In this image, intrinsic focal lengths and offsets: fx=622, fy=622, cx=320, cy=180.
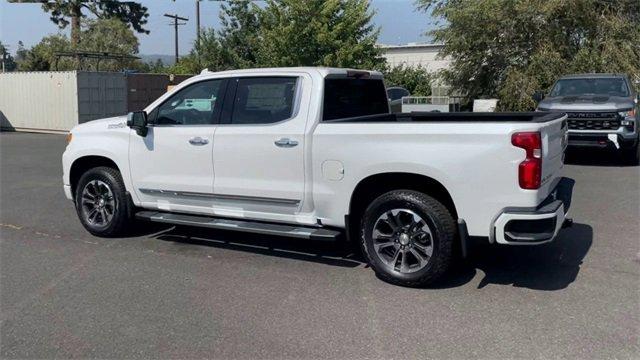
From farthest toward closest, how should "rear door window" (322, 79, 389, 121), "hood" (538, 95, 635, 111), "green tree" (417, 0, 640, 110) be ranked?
"green tree" (417, 0, 640, 110) < "hood" (538, 95, 635, 111) < "rear door window" (322, 79, 389, 121)

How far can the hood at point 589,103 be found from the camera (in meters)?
11.7

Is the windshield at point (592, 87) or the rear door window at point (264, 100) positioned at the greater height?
the windshield at point (592, 87)

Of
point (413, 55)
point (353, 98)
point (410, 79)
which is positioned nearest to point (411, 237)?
point (353, 98)

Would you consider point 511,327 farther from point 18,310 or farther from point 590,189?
point 590,189

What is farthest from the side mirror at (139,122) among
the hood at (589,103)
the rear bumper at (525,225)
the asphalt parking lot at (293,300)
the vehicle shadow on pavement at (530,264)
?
the hood at (589,103)

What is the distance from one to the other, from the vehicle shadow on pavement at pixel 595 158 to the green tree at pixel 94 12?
3204cm

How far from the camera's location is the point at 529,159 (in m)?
4.62

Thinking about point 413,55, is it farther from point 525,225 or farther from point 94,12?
point 525,225

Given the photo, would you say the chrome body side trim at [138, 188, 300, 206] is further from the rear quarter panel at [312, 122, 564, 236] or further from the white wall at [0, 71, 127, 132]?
the white wall at [0, 71, 127, 132]

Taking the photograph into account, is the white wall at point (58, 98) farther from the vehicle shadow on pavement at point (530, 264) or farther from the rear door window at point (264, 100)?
the vehicle shadow on pavement at point (530, 264)

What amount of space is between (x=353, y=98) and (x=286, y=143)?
1035 mm

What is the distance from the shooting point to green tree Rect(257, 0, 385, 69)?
22.7 m

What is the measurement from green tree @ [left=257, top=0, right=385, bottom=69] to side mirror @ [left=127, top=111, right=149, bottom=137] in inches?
646

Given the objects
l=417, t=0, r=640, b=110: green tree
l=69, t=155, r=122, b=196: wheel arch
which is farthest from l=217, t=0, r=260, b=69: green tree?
l=69, t=155, r=122, b=196: wheel arch
